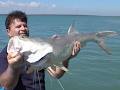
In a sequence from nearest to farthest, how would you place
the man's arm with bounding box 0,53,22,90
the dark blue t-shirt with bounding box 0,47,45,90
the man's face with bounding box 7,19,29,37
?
the man's arm with bounding box 0,53,22,90
the dark blue t-shirt with bounding box 0,47,45,90
the man's face with bounding box 7,19,29,37

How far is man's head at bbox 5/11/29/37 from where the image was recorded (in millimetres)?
4973

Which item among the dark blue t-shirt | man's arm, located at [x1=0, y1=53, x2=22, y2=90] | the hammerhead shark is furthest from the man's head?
man's arm, located at [x1=0, y1=53, x2=22, y2=90]

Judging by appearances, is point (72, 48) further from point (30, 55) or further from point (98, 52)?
point (98, 52)

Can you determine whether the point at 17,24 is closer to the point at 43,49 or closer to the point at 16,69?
the point at 16,69

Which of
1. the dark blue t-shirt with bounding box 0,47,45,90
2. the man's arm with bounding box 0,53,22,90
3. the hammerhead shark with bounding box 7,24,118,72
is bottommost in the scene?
the dark blue t-shirt with bounding box 0,47,45,90

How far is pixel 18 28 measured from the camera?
4.98 meters

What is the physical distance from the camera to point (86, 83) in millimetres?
13047

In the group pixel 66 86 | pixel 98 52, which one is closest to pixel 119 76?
pixel 66 86

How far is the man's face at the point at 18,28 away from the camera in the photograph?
16.3 ft

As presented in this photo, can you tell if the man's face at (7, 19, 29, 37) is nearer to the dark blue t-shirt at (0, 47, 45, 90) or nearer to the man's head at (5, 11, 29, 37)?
the man's head at (5, 11, 29, 37)

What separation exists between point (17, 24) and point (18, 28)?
0.08m

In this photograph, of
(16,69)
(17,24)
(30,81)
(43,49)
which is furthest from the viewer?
(17,24)

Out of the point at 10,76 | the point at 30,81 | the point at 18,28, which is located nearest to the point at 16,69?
the point at 10,76

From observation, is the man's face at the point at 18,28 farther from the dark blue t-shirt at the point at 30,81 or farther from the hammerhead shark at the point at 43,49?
the hammerhead shark at the point at 43,49
